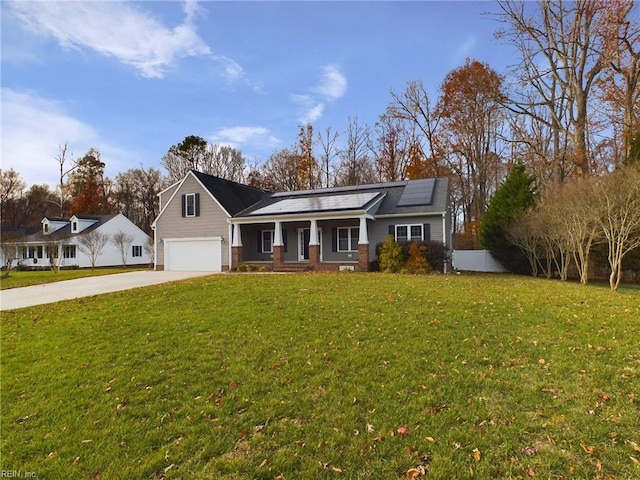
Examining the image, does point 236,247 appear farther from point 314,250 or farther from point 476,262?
point 476,262

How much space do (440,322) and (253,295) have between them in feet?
17.2

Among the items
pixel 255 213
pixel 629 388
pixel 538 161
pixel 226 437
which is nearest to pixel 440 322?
pixel 629 388

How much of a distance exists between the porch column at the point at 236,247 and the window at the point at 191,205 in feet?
10.4

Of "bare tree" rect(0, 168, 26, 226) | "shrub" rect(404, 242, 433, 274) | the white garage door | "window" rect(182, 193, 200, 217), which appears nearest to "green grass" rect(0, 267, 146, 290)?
the white garage door

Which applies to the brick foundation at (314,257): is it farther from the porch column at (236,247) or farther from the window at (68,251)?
the window at (68,251)

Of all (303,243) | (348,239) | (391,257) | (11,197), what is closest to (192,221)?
(303,243)

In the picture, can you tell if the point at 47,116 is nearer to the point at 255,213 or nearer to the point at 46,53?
the point at 46,53

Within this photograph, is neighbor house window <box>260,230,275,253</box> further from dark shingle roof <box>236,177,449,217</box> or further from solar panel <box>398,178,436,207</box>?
solar panel <box>398,178,436,207</box>

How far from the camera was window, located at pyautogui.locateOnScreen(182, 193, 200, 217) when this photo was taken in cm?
2223

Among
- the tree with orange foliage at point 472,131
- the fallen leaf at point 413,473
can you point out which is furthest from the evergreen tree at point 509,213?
the fallen leaf at point 413,473

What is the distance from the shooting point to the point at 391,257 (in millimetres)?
16359

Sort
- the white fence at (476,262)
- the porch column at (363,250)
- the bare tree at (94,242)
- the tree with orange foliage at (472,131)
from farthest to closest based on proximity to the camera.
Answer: the bare tree at (94,242) < the tree with orange foliage at (472,131) < the white fence at (476,262) < the porch column at (363,250)

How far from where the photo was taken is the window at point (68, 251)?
35000 millimetres

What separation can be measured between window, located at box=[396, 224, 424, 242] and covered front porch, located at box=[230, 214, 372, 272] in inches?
69.6
